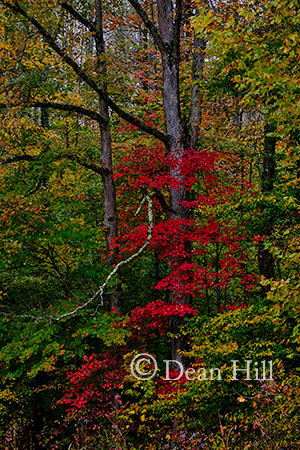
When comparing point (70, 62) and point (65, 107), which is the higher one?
point (70, 62)

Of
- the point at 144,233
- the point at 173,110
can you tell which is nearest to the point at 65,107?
the point at 173,110

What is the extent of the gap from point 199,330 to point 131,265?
376 cm

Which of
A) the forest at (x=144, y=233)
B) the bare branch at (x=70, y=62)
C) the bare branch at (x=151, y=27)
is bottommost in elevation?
the forest at (x=144, y=233)

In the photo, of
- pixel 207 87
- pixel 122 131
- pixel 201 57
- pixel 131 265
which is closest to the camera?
pixel 207 87

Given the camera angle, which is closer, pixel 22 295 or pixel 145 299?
pixel 22 295

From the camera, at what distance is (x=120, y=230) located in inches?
367

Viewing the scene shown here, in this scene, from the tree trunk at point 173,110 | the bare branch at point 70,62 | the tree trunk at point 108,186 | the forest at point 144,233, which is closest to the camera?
the forest at point 144,233

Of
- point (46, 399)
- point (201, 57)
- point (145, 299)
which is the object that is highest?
point (201, 57)

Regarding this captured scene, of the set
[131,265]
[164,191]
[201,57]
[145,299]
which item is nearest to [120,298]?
[131,265]

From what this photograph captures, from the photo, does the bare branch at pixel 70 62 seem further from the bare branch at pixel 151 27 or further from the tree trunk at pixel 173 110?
the bare branch at pixel 151 27

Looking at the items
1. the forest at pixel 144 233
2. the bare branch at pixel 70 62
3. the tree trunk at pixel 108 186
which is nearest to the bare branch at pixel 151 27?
the forest at pixel 144 233

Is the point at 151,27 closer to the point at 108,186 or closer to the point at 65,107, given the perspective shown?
the point at 65,107

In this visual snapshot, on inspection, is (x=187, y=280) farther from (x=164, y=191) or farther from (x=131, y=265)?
(x=164, y=191)

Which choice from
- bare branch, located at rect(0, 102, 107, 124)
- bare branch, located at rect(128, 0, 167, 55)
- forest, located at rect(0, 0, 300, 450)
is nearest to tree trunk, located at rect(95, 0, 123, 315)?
forest, located at rect(0, 0, 300, 450)
